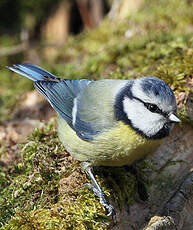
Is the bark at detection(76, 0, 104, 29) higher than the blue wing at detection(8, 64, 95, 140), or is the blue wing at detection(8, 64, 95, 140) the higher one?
the blue wing at detection(8, 64, 95, 140)

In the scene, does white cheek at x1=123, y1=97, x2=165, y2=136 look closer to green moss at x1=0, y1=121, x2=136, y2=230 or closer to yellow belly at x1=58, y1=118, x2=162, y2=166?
yellow belly at x1=58, y1=118, x2=162, y2=166

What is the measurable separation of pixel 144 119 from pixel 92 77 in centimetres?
157

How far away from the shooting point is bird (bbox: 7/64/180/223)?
1892mm

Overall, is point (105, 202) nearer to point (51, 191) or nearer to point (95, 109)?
point (51, 191)

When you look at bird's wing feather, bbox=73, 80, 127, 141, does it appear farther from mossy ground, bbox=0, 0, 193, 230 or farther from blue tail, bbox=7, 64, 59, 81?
blue tail, bbox=7, 64, 59, 81

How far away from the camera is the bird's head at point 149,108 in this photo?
73.2 inches

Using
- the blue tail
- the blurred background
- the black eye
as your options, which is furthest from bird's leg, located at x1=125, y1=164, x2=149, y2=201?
the blue tail

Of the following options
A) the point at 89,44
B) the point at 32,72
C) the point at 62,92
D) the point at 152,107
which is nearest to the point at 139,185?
the point at 152,107

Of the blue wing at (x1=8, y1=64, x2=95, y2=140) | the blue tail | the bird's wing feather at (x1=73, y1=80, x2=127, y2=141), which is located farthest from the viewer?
the blue tail

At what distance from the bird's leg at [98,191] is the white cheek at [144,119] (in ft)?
1.41

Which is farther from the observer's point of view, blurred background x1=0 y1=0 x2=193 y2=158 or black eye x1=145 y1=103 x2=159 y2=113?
blurred background x1=0 y1=0 x2=193 y2=158

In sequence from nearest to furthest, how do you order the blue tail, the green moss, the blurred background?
the green moss < the blue tail < the blurred background

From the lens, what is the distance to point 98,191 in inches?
78.0

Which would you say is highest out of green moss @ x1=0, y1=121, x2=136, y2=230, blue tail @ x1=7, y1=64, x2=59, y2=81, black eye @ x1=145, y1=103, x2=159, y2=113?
black eye @ x1=145, y1=103, x2=159, y2=113
